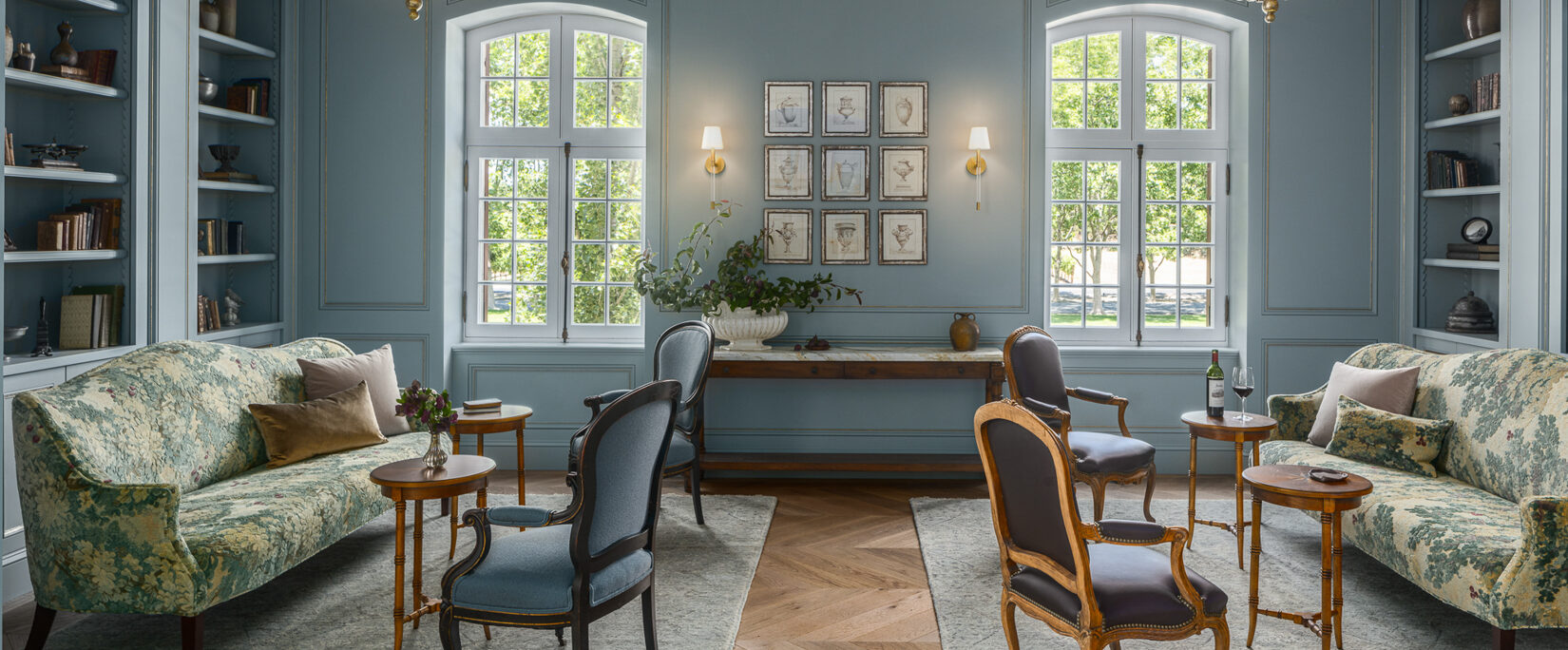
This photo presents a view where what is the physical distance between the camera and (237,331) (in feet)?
18.7

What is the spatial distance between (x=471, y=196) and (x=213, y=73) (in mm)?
1582

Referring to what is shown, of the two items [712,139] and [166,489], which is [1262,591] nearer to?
[712,139]

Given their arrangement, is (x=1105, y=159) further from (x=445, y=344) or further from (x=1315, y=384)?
(x=445, y=344)

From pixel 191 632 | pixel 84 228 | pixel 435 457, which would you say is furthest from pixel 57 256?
pixel 435 457

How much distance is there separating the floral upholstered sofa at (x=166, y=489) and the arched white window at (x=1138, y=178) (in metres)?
4.21

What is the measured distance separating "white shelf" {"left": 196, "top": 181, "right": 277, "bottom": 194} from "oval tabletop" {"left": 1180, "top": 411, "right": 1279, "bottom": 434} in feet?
16.2

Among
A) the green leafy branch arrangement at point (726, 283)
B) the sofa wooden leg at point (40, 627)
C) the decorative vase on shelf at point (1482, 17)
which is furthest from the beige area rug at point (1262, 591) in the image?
the sofa wooden leg at point (40, 627)

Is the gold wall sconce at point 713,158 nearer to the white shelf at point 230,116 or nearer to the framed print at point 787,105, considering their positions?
the framed print at point 787,105

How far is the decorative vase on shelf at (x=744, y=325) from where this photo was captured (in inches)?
230

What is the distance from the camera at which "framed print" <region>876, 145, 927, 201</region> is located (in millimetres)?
6133

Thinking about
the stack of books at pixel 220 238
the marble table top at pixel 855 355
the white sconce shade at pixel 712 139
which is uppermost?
the white sconce shade at pixel 712 139

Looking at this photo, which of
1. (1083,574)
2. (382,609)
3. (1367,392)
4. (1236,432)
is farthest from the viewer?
(1367,392)

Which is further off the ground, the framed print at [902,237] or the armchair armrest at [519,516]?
the framed print at [902,237]

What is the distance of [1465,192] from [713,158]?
4.19 m
